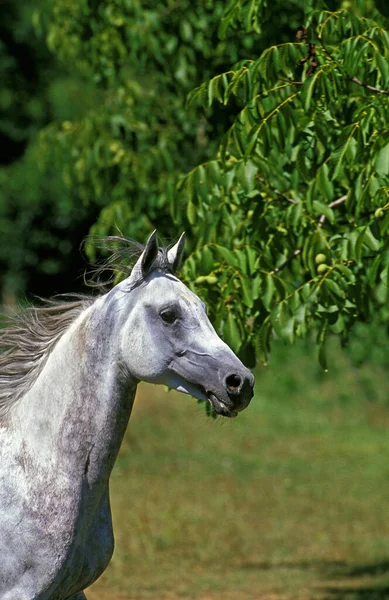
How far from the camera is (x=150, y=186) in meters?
8.29

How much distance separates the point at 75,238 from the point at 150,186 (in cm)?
999

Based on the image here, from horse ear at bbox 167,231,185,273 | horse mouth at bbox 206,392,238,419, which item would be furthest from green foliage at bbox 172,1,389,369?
horse mouth at bbox 206,392,238,419

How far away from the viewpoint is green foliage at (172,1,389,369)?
18.4 feet

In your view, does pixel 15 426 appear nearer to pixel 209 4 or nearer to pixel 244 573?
pixel 209 4

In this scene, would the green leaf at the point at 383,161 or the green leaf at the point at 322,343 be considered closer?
the green leaf at the point at 383,161

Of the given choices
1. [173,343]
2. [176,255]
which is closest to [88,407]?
[173,343]

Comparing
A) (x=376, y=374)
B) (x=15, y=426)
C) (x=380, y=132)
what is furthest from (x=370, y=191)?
(x=376, y=374)

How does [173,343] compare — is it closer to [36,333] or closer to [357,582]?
[36,333]

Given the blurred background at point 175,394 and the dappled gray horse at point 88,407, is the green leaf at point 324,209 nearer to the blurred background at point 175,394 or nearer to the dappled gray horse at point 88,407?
the blurred background at point 175,394

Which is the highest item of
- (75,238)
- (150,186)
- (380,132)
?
(380,132)

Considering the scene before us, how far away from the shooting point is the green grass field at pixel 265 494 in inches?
388

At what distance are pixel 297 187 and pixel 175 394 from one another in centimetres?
1438

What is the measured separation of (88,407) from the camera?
455 centimetres

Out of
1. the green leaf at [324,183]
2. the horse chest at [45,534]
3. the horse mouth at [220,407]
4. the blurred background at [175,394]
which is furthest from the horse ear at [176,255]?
the green leaf at [324,183]
